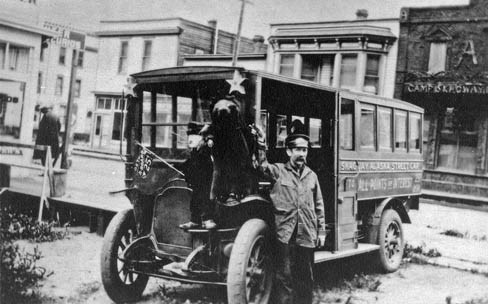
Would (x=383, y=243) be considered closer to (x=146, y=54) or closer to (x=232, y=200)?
(x=232, y=200)

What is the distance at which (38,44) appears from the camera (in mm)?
11102

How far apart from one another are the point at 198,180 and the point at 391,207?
3943mm

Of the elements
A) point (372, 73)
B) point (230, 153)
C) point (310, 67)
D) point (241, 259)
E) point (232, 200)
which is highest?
point (310, 67)

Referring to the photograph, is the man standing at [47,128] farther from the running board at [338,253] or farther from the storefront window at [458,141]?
the storefront window at [458,141]

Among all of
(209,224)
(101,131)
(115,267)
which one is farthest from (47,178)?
(101,131)

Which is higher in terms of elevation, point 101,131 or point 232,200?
point 101,131

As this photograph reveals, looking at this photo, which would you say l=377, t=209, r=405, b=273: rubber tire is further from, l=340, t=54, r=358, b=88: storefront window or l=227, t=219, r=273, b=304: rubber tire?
l=340, t=54, r=358, b=88: storefront window

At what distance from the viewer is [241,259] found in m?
4.61

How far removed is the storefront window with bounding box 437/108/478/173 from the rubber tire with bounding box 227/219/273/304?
1656 centimetres

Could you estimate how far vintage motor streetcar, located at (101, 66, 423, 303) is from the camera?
4.87m

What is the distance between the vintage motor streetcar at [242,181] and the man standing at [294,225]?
0.13 metres

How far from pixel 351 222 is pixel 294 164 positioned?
5.89 ft

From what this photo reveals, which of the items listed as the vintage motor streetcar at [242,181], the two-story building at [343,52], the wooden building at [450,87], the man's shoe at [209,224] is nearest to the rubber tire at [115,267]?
the vintage motor streetcar at [242,181]

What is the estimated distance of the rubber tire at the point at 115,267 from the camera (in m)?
5.30
